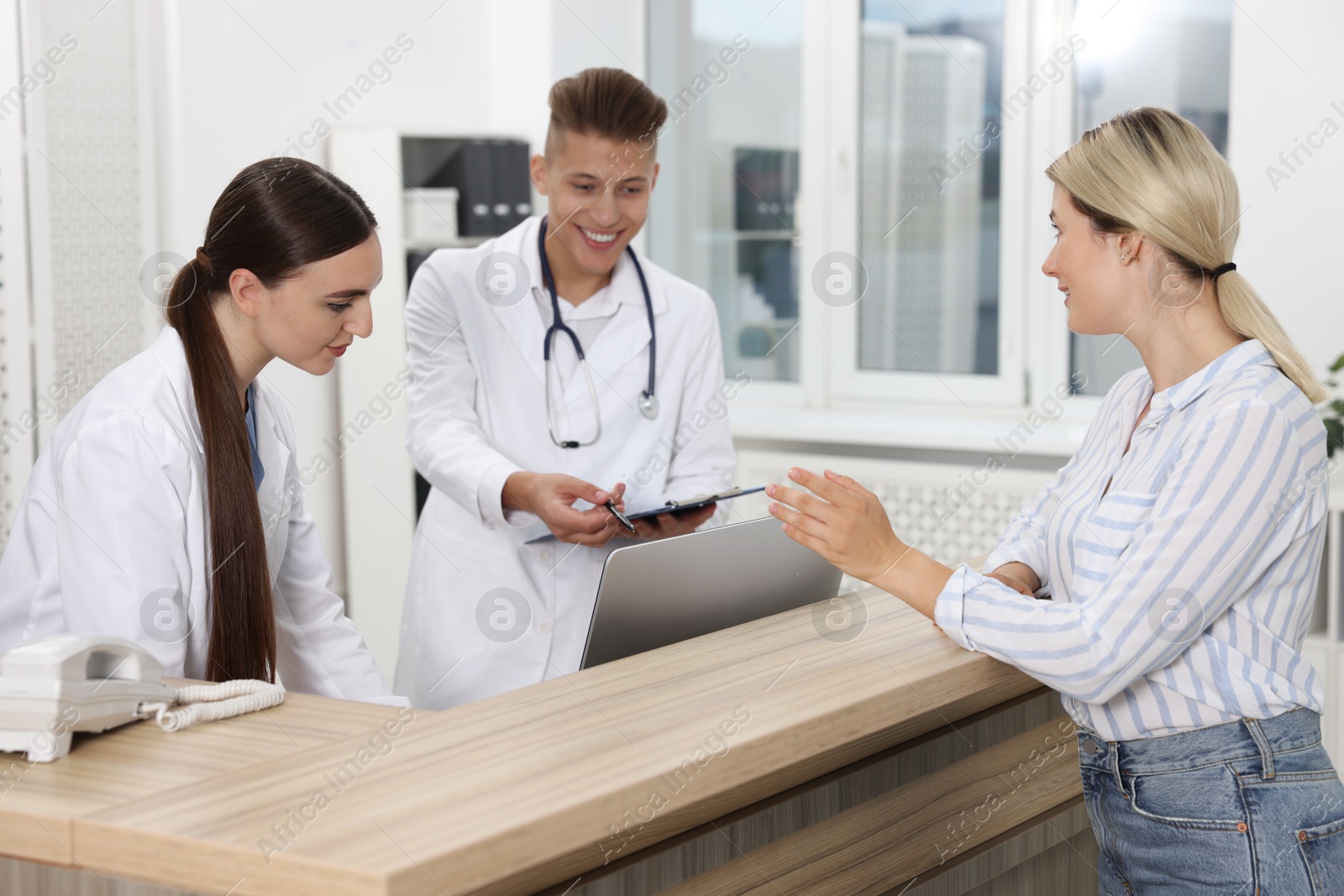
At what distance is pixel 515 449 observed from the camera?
7.93 ft

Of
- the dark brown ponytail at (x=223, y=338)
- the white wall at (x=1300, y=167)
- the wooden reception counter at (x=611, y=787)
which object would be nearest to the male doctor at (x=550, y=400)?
the dark brown ponytail at (x=223, y=338)

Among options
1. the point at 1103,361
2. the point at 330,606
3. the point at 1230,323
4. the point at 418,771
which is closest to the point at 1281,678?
the point at 1230,323

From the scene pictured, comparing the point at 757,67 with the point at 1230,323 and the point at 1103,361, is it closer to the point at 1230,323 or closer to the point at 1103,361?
the point at 1103,361

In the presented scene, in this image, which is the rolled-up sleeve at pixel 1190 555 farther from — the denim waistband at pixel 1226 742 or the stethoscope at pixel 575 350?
the stethoscope at pixel 575 350

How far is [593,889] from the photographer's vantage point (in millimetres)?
1195

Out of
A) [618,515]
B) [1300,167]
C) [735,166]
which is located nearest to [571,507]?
[618,515]

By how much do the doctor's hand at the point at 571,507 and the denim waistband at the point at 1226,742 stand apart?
92cm

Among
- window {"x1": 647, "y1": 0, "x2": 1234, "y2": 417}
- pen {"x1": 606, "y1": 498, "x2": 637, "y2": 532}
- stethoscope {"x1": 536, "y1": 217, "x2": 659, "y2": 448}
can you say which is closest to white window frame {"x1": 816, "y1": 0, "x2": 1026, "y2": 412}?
window {"x1": 647, "y1": 0, "x2": 1234, "y2": 417}

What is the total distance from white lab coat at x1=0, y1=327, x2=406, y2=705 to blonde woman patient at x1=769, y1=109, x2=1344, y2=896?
733mm

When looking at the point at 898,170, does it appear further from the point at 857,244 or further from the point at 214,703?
the point at 214,703

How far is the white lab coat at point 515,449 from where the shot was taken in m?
2.29

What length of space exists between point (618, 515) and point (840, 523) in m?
0.55

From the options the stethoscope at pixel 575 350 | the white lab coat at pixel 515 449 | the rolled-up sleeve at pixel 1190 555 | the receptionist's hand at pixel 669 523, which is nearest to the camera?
the rolled-up sleeve at pixel 1190 555

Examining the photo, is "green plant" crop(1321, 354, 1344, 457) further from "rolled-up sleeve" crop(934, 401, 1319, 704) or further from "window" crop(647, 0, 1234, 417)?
"rolled-up sleeve" crop(934, 401, 1319, 704)
